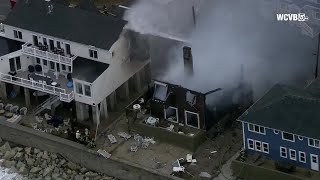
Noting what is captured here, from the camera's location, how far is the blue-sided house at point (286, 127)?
192 ft

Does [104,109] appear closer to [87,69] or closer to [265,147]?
[87,69]

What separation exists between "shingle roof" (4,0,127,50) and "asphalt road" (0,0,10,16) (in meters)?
10.2

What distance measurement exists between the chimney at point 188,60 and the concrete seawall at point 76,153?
8539 millimetres

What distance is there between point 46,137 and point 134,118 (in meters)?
6.79

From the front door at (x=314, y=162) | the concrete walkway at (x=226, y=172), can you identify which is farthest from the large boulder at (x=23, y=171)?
the front door at (x=314, y=162)

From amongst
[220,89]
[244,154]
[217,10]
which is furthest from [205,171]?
[217,10]

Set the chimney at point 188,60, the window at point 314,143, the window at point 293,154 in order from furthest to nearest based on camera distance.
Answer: the chimney at point 188,60
the window at point 293,154
the window at point 314,143

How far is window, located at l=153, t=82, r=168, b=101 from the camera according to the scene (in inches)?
2607

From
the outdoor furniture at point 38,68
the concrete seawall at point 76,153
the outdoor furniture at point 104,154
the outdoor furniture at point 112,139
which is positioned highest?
the outdoor furniture at point 38,68

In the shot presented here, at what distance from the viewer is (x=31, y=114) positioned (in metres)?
71.0

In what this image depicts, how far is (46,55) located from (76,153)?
29.5 ft

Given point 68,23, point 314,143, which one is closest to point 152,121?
point 68,23

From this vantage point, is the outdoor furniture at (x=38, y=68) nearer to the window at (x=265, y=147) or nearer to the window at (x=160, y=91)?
the window at (x=160, y=91)

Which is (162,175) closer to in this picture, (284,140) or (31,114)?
(284,140)
